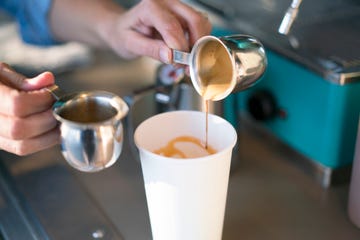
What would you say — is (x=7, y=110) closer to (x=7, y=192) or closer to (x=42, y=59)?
(x=7, y=192)

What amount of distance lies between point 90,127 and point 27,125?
5.0 inches

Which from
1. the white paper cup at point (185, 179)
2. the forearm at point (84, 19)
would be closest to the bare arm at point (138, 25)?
the forearm at point (84, 19)

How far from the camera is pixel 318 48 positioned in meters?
0.82

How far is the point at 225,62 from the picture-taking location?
0.68m

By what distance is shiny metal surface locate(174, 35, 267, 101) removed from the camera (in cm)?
62

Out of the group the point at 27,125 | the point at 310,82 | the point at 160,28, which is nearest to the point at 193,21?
the point at 160,28

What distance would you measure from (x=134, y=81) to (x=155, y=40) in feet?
1.15

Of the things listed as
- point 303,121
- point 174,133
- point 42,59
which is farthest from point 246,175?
point 42,59

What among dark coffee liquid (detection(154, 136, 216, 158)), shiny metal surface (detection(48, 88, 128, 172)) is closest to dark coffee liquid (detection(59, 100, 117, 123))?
shiny metal surface (detection(48, 88, 128, 172))

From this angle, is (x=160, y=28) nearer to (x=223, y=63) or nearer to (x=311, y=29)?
(x=223, y=63)

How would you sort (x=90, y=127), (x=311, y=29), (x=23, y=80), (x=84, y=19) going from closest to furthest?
(x=90, y=127) → (x=23, y=80) → (x=311, y=29) → (x=84, y=19)

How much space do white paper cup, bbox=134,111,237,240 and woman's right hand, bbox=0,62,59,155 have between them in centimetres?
11

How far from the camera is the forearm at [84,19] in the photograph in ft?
3.11

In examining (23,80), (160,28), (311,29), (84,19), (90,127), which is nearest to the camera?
(90,127)
